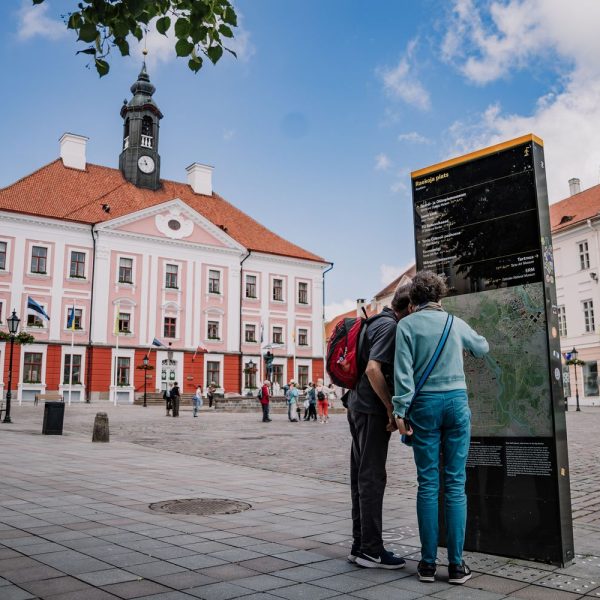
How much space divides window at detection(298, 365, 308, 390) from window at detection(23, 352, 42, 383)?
1991 cm

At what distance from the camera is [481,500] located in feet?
15.9

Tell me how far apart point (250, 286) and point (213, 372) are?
7510 mm

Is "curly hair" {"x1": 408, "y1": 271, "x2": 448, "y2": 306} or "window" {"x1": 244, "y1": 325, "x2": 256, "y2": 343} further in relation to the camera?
"window" {"x1": 244, "y1": 325, "x2": 256, "y2": 343}

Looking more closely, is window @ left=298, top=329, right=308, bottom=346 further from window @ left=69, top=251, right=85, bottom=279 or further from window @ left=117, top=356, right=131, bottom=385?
window @ left=69, top=251, right=85, bottom=279

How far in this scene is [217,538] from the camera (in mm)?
5391

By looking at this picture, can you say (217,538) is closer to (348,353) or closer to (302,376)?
(348,353)

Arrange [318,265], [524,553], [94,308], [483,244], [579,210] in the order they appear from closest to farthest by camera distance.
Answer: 1. [524,553]
2. [483,244]
3. [94,308]
4. [579,210]
5. [318,265]

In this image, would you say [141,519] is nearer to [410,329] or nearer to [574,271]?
[410,329]

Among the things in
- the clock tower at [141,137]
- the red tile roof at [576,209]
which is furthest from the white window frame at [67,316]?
the red tile roof at [576,209]

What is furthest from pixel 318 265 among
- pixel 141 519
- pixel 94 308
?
pixel 141 519

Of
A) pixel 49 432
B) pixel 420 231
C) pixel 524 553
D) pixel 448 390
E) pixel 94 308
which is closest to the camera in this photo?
pixel 448 390

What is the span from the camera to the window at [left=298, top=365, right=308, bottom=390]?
2068 inches

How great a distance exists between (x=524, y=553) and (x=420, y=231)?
260 cm

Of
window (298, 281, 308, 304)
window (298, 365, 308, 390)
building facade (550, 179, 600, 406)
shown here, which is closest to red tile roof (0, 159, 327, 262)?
window (298, 281, 308, 304)
